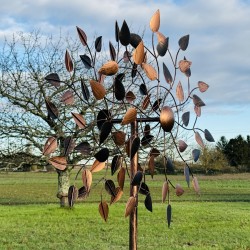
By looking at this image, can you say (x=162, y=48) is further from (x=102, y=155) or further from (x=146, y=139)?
(x=102, y=155)

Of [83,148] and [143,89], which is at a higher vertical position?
[143,89]

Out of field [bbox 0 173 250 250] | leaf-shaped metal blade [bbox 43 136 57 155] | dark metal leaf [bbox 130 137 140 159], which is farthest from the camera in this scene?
field [bbox 0 173 250 250]

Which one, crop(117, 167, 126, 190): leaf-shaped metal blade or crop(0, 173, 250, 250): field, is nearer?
crop(117, 167, 126, 190): leaf-shaped metal blade

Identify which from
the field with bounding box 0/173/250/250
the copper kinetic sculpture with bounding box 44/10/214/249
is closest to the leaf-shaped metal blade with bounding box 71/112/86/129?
the copper kinetic sculpture with bounding box 44/10/214/249

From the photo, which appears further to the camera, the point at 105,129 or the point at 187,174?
the point at 187,174

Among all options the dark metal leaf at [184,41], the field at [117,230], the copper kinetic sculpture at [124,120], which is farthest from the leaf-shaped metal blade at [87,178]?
the field at [117,230]

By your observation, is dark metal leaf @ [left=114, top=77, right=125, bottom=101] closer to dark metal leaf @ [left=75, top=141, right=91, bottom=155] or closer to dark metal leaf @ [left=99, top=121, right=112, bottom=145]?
dark metal leaf @ [left=99, top=121, right=112, bottom=145]

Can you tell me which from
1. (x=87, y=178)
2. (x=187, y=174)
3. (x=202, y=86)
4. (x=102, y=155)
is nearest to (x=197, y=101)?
(x=202, y=86)

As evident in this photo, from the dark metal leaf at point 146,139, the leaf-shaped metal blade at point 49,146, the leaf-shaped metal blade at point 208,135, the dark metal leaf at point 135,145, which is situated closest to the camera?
the leaf-shaped metal blade at point 49,146

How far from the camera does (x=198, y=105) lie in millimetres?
2408

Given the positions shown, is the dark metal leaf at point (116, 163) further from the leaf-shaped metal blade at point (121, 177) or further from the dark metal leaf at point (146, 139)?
A: the dark metal leaf at point (146, 139)

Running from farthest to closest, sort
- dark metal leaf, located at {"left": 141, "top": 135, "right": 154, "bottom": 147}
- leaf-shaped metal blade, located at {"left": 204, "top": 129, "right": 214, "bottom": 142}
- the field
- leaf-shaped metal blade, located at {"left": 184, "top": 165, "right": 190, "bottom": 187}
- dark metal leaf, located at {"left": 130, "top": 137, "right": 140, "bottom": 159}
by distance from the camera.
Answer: the field → dark metal leaf, located at {"left": 141, "top": 135, "right": 154, "bottom": 147} → leaf-shaped metal blade, located at {"left": 204, "top": 129, "right": 214, "bottom": 142} → leaf-shaped metal blade, located at {"left": 184, "top": 165, "right": 190, "bottom": 187} → dark metal leaf, located at {"left": 130, "top": 137, "right": 140, "bottom": 159}

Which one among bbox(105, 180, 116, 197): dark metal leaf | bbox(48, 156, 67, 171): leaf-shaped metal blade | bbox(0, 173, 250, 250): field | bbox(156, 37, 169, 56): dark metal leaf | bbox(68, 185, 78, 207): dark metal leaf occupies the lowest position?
bbox(0, 173, 250, 250): field

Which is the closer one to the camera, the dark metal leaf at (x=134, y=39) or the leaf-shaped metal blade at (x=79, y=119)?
the leaf-shaped metal blade at (x=79, y=119)
